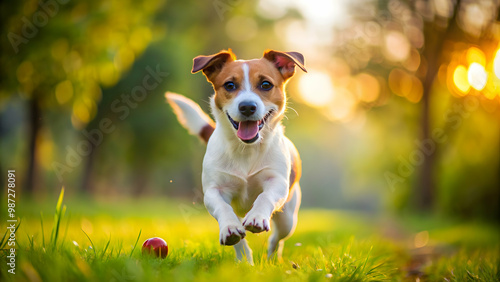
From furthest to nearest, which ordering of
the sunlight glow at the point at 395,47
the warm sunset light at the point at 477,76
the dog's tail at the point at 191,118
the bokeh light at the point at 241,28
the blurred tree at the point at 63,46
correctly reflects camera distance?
the bokeh light at the point at 241,28 < the sunlight glow at the point at 395,47 < the warm sunset light at the point at 477,76 < the blurred tree at the point at 63,46 < the dog's tail at the point at 191,118

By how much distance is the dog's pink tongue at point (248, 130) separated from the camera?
3.78 meters

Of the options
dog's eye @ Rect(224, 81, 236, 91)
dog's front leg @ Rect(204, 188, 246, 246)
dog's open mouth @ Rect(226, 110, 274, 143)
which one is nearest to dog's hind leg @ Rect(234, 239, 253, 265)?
dog's front leg @ Rect(204, 188, 246, 246)

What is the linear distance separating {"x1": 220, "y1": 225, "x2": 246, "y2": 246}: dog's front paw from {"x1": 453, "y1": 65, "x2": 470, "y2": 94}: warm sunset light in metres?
12.2

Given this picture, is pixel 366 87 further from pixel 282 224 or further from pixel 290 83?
pixel 282 224

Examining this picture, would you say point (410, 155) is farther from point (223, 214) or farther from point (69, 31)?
point (223, 214)

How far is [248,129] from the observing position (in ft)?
12.6

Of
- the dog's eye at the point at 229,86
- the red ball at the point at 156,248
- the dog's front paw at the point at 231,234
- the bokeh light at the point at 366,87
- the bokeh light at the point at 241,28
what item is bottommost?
the red ball at the point at 156,248

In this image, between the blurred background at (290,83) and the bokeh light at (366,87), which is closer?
the blurred background at (290,83)

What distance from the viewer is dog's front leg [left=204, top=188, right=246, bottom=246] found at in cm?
313

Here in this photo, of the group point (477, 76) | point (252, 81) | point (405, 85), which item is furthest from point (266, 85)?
point (405, 85)

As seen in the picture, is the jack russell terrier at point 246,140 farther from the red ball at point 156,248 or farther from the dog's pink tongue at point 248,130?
the red ball at point 156,248

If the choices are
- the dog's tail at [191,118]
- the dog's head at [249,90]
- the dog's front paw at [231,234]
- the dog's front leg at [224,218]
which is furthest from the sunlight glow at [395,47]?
the dog's front paw at [231,234]

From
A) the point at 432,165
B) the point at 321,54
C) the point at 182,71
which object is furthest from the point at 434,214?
the point at 182,71

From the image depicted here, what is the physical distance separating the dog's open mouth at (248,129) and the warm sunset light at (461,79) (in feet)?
37.4
